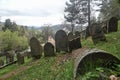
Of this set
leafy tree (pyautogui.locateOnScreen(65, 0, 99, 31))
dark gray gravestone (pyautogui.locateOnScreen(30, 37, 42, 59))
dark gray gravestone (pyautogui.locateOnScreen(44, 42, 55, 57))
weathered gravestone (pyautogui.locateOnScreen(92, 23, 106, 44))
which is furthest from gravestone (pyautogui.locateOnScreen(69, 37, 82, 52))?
leafy tree (pyautogui.locateOnScreen(65, 0, 99, 31))

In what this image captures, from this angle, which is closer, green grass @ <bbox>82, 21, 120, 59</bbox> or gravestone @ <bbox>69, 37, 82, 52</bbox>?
green grass @ <bbox>82, 21, 120, 59</bbox>

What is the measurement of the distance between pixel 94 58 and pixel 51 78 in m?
3.06

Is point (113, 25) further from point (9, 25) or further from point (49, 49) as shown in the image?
point (9, 25)

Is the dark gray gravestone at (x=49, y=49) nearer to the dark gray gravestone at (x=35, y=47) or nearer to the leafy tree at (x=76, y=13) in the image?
the dark gray gravestone at (x=35, y=47)

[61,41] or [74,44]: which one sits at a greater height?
[61,41]

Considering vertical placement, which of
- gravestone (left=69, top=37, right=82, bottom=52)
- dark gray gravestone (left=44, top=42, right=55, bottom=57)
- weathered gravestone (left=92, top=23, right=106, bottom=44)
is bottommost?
dark gray gravestone (left=44, top=42, right=55, bottom=57)

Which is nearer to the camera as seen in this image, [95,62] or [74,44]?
[95,62]

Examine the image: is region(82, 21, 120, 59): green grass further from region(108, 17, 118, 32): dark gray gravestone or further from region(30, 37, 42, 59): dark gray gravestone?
region(30, 37, 42, 59): dark gray gravestone

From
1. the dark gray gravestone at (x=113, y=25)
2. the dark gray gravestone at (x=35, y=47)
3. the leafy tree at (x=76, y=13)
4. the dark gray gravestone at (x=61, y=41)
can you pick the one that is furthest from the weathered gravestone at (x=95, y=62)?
the leafy tree at (x=76, y=13)

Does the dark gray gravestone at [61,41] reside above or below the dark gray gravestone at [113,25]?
below

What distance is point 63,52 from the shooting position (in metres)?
14.1

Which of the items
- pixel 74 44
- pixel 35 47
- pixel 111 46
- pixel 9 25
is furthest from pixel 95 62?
pixel 9 25

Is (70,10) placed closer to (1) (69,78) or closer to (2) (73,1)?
(2) (73,1)

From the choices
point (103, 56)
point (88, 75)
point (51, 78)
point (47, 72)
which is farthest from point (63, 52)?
point (88, 75)
